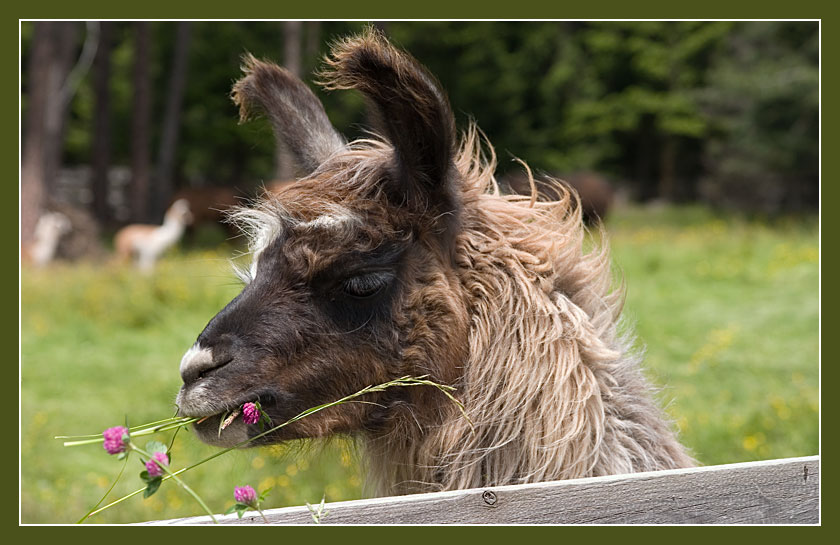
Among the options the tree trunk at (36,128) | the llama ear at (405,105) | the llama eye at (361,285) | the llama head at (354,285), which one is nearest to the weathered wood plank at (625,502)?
the llama head at (354,285)

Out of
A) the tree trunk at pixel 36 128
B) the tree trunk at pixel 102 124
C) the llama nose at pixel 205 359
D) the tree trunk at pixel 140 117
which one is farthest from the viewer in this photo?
the tree trunk at pixel 102 124

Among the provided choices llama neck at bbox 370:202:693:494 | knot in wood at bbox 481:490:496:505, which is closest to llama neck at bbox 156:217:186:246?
llama neck at bbox 370:202:693:494

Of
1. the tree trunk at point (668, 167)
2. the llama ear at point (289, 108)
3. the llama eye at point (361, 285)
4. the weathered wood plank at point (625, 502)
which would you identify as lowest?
the tree trunk at point (668, 167)

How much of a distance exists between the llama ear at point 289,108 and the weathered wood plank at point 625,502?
155 cm

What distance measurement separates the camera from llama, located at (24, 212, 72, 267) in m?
15.2

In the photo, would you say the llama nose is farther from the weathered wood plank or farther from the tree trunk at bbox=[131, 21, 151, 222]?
the tree trunk at bbox=[131, 21, 151, 222]

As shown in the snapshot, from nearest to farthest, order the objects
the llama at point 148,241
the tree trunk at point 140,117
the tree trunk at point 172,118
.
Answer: the llama at point 148,241 → the tree trunk at point 140,117 → the tree trunk at point 172,118

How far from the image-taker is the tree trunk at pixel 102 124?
21.8 meters

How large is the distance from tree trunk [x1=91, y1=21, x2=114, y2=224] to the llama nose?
2098 centimetres

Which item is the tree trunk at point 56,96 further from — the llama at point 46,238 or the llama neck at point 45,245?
the llama neck at point 45,245

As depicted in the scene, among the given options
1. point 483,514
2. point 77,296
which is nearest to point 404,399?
point 483,514

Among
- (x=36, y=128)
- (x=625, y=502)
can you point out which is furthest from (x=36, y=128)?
(x=625, y=502)

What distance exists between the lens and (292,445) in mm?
3061

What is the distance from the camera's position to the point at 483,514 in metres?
2.43
